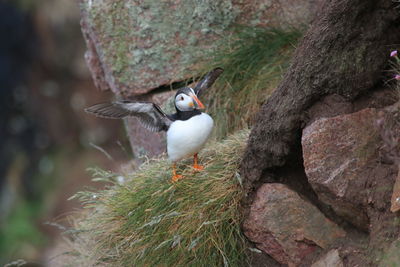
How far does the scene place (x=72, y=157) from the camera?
1173 cm

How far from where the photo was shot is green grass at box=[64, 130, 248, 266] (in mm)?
3893

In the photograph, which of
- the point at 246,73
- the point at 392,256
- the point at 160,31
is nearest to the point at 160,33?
the point at 160,31

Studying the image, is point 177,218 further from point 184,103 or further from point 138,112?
point 138,112

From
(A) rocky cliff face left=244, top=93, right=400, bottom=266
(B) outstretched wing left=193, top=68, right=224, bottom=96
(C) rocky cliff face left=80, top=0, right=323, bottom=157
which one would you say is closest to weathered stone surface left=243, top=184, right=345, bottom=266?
(A) rocky cliff face left=244, top=93, right=400, bottom=266

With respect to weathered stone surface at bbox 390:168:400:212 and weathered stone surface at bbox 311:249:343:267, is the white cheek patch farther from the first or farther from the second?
weathered stone surface at bbox 390:168:400:212

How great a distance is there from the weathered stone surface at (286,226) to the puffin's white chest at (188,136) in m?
0.52

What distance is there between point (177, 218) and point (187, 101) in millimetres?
726

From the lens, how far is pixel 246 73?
5.36 m

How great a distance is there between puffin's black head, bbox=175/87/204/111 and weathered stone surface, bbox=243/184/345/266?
2.28 feet

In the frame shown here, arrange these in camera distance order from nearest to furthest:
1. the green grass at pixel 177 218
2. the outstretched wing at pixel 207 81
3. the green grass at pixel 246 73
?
1. the green grass at pixel 177 218
2. the outstretched wing at pixel 207 81
3. the green grass at pixel 246 73

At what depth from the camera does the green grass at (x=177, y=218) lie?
12.8ft

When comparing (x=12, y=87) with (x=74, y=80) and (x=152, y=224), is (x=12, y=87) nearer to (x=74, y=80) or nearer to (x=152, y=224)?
(x=74, y=80)

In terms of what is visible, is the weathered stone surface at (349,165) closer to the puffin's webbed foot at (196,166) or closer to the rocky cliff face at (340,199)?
the rocky cliff face at (340,199)

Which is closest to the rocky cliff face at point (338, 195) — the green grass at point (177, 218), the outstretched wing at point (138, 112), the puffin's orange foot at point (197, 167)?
the green grass at point (177, 218)
